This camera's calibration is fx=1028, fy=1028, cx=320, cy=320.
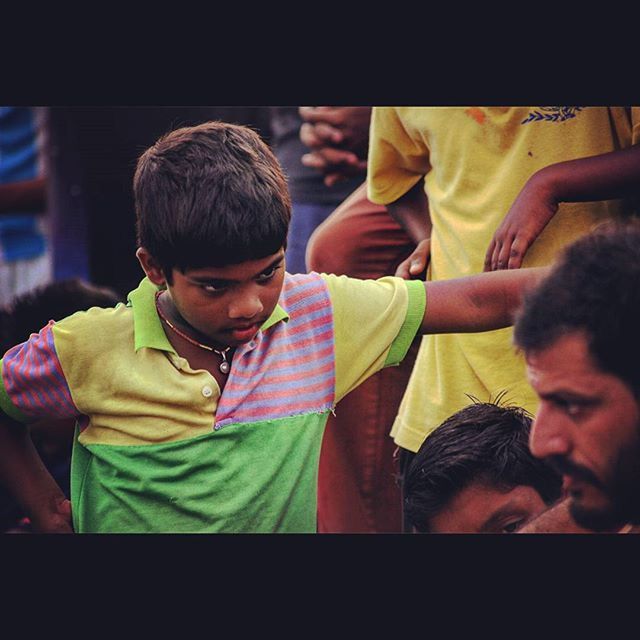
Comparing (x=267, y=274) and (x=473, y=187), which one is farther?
(x=473, y=187)

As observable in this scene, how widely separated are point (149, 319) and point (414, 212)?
0.64m

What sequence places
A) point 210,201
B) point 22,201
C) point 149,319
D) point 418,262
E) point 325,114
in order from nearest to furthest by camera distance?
point 210,201 < point 149,319 < point 418,262 < point 325,114 < point 22,201

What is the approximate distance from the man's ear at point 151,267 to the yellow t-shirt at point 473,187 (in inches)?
22.3

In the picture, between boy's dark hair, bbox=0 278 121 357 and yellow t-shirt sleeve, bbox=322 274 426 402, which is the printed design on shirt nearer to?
yellow t-shirt sleeve, bbox=322 274 426 402

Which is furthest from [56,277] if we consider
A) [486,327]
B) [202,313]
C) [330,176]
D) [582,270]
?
[582,270]

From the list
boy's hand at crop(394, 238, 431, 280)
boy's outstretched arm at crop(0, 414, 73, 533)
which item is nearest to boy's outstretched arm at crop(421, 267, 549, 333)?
boy's hand at crop(394, 238, 431, 280)

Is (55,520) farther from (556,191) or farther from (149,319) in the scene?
(556,191)

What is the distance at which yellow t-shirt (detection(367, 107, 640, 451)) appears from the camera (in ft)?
5.89

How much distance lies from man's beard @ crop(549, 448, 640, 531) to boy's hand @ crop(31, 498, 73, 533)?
0.88m

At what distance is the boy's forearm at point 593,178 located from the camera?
67.9 inches

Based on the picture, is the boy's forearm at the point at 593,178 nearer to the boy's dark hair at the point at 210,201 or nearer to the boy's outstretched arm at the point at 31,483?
the boy's dark hair at the point at 210,201

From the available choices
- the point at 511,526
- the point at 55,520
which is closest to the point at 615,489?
the point at 511,526

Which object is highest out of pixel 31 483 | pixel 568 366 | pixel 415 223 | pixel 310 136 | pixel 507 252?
pixel 310 136

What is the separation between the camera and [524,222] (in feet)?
5.84
